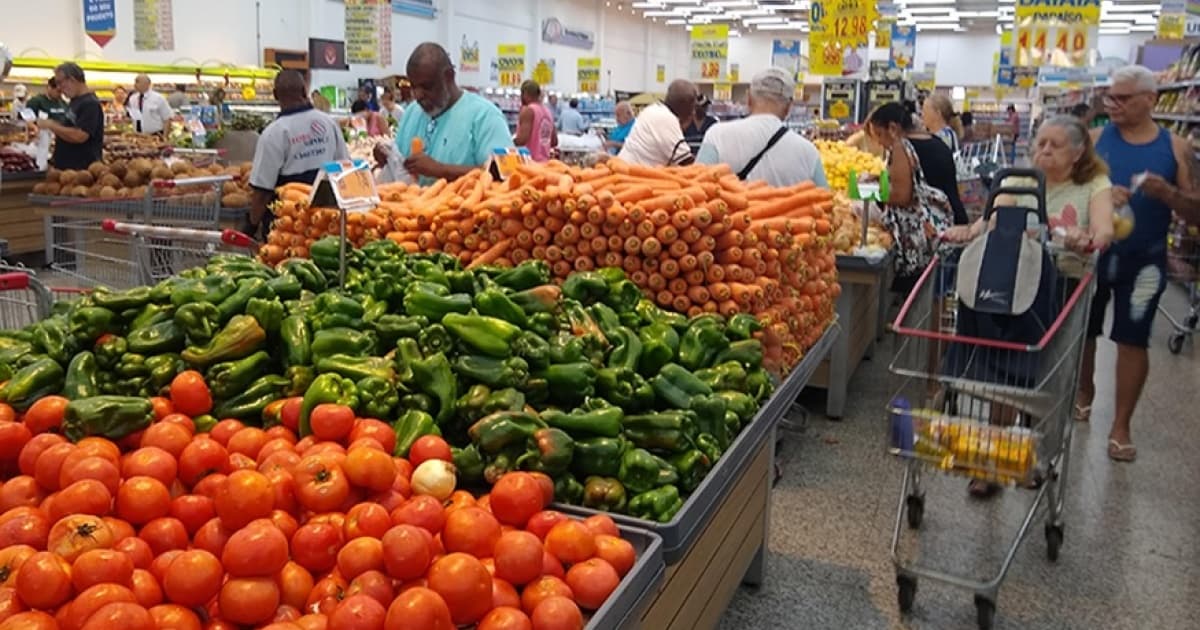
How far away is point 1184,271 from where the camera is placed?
842 centimetres

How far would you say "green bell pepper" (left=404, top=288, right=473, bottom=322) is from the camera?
254 cm

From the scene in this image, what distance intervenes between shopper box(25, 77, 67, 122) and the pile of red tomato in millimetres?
8249

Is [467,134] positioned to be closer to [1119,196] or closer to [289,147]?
[289,147]

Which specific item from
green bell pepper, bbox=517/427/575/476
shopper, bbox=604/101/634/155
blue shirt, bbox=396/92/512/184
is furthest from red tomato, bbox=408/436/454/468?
shopper, bbox=604/101/634/155

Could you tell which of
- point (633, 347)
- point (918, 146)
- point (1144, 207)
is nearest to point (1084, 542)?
point (1144, 207)

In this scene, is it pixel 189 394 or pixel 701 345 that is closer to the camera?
pixel 189 394

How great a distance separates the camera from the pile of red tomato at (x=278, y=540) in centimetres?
149

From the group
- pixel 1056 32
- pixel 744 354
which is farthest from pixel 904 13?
pixel 744 354

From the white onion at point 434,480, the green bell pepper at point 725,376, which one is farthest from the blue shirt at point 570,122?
the white onion at point 434,480

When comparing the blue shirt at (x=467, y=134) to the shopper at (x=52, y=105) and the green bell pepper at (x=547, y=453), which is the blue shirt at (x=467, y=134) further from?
the shopper at (x=52, y=105)

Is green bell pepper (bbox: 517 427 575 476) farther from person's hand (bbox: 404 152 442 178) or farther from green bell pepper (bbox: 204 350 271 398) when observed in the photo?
person's hand (bbox: 404 152 442 178)

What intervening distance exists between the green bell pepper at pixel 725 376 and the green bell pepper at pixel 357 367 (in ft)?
2.91

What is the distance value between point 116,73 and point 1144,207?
15.7m

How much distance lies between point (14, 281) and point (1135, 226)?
4.83 meters
